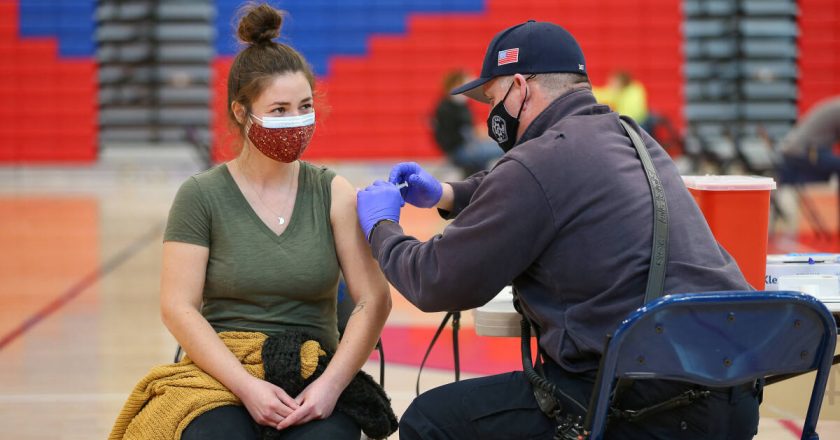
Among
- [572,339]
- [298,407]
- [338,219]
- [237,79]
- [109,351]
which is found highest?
[237,79]

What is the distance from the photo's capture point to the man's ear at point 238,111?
229cm

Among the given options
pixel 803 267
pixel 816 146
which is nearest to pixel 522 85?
pixel 803 267

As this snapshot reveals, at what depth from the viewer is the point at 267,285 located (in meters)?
2.19

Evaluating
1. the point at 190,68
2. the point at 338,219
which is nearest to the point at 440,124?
the point at 190,68

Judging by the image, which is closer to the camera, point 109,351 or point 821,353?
point 821,353

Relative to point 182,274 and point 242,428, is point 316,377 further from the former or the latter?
→ point 182,274

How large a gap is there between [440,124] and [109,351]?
19.0 ft

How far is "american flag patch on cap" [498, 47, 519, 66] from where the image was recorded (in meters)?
2.07

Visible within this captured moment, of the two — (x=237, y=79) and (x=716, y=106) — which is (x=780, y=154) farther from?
(x=237, y=79)

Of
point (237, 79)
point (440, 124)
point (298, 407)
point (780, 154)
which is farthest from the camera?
point (440, 124)

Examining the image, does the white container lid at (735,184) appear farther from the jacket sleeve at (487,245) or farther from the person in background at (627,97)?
the person in background at (627,97)

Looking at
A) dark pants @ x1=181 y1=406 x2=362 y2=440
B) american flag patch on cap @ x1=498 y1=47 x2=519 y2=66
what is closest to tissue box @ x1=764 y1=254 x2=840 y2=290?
american flag patch on cap @ x1=498 y1=47 x2=519 y2=66

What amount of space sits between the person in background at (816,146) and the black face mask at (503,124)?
6.03 m

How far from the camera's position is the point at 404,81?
1305 centimetres
